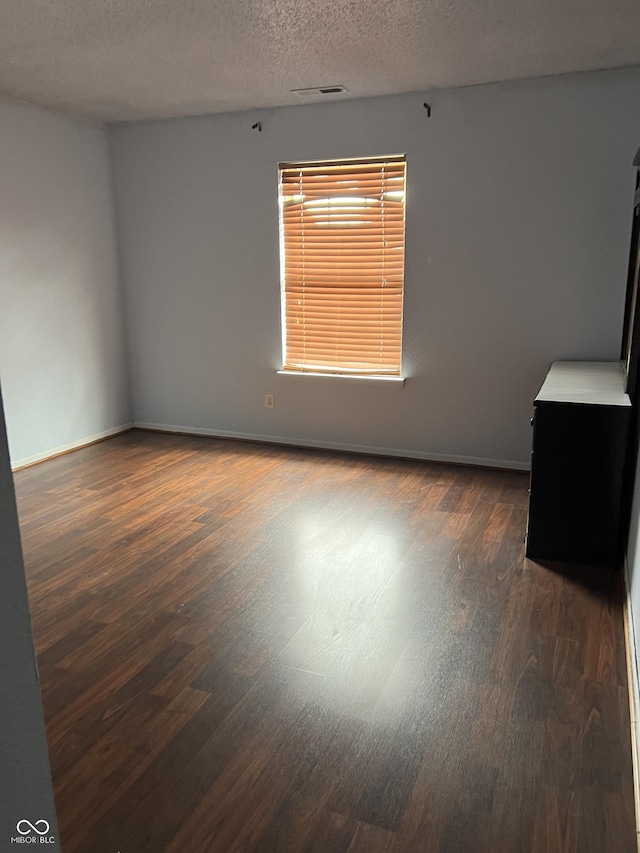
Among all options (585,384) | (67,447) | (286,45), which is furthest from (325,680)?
(67,447)

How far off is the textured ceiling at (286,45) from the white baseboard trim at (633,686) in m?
2.46

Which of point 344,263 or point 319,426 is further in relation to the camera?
point 319,426

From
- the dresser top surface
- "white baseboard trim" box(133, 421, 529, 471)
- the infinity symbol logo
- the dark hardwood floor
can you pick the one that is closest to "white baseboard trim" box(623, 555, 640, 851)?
the dark hardwood floor

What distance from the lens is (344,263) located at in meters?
4.46

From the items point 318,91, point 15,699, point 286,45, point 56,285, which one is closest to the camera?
point 15,699

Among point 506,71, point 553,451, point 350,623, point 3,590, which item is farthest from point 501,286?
point 3,590

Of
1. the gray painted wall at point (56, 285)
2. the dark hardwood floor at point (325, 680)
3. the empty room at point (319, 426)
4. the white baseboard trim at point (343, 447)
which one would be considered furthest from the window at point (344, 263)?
the gray painted wall at point (56, 285)

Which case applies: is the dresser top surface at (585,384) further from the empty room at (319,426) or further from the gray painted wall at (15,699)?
the gray painted wall at (15,699)

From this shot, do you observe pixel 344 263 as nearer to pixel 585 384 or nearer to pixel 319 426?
pixel 319 426

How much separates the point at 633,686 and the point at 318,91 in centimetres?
363

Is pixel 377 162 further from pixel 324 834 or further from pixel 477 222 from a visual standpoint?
pixel 324 834

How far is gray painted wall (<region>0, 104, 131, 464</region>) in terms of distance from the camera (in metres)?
4.22

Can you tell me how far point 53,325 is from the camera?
4.59m

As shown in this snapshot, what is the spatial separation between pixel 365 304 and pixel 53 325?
2278mm
